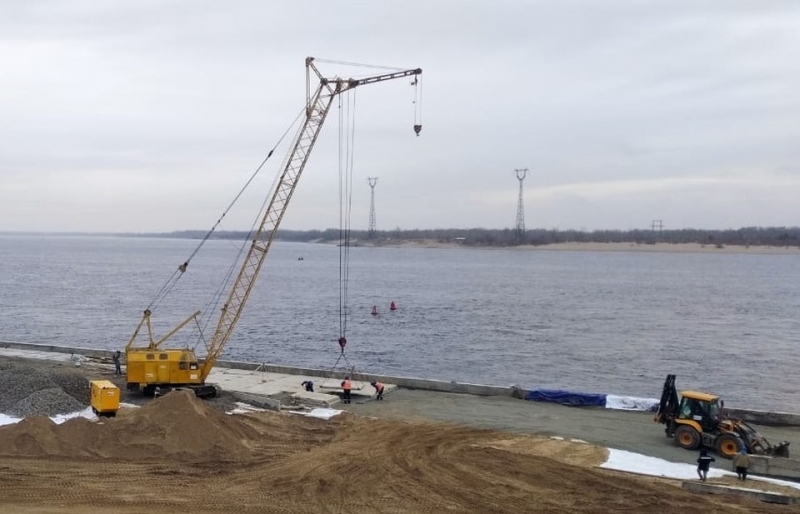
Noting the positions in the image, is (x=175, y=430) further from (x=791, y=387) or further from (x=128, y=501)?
(x=791, y=387)

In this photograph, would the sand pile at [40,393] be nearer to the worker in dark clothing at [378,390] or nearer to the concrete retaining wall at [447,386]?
the concrete retaining wall at [447,386]

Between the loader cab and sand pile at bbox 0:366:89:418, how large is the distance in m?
19.7

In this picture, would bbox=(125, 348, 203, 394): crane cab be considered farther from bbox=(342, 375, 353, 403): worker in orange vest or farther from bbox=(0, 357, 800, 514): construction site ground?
bbox=(342, 375, 353, 403): worker in orange vest

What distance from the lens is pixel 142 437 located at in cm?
2186

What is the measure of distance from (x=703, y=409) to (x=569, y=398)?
23.9 feet

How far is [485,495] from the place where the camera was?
18.5 meters

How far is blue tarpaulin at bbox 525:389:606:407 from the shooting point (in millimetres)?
30125

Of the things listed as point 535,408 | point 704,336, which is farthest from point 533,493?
point 704,336

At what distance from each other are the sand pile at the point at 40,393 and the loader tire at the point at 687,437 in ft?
63.6

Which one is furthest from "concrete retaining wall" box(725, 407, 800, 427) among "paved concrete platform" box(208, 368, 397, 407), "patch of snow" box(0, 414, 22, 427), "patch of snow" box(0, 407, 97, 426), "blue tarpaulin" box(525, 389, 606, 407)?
Result: "patch of snow" box(0, 414, 22, 427)

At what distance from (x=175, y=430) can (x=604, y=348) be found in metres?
44.0

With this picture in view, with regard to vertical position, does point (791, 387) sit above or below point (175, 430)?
below

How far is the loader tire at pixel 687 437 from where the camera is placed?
23.5 meters

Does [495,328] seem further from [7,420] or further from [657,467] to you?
[7,420]
